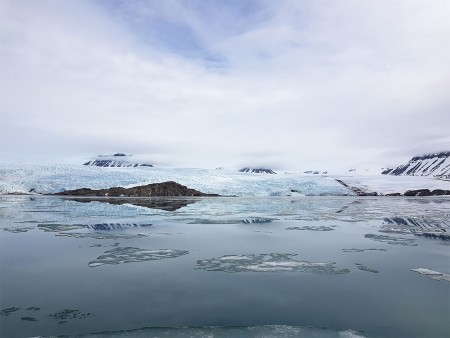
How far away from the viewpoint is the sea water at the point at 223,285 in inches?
135

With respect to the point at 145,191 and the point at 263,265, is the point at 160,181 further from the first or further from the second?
the point at 263,265

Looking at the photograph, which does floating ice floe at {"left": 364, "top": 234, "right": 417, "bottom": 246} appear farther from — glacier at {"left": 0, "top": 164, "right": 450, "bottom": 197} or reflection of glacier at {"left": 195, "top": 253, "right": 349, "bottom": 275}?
glacier at {"left": 0, "top": 164, "right": 450, "bottom": 197}

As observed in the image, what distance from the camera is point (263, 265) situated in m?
5.86

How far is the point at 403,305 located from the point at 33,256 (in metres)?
5.86

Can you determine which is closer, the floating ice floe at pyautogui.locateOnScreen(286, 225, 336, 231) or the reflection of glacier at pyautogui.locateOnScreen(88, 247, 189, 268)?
Result: the reflection of glacier at pyautogui.locateOnScreen(88, 247, 189, 268)

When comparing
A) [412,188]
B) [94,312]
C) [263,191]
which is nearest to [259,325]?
[94,312]

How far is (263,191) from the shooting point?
3209 cm

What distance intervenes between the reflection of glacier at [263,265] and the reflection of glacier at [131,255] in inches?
32.1

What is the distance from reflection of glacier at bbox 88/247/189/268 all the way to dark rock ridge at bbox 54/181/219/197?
24482 millimetres

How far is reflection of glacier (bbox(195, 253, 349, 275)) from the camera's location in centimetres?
557

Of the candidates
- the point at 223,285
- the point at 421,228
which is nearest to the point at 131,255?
the point at 223,285

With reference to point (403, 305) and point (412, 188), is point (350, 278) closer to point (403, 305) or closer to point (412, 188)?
point (403, 305)

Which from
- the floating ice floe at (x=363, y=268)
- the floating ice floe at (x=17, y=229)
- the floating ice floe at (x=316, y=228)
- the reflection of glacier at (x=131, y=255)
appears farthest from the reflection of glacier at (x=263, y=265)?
the floating ice floe at (x=17, y=229)

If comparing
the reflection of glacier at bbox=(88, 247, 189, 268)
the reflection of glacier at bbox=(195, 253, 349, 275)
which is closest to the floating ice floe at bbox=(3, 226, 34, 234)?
the reflection of glacier at bbox=(88, 247, 189, 268)
